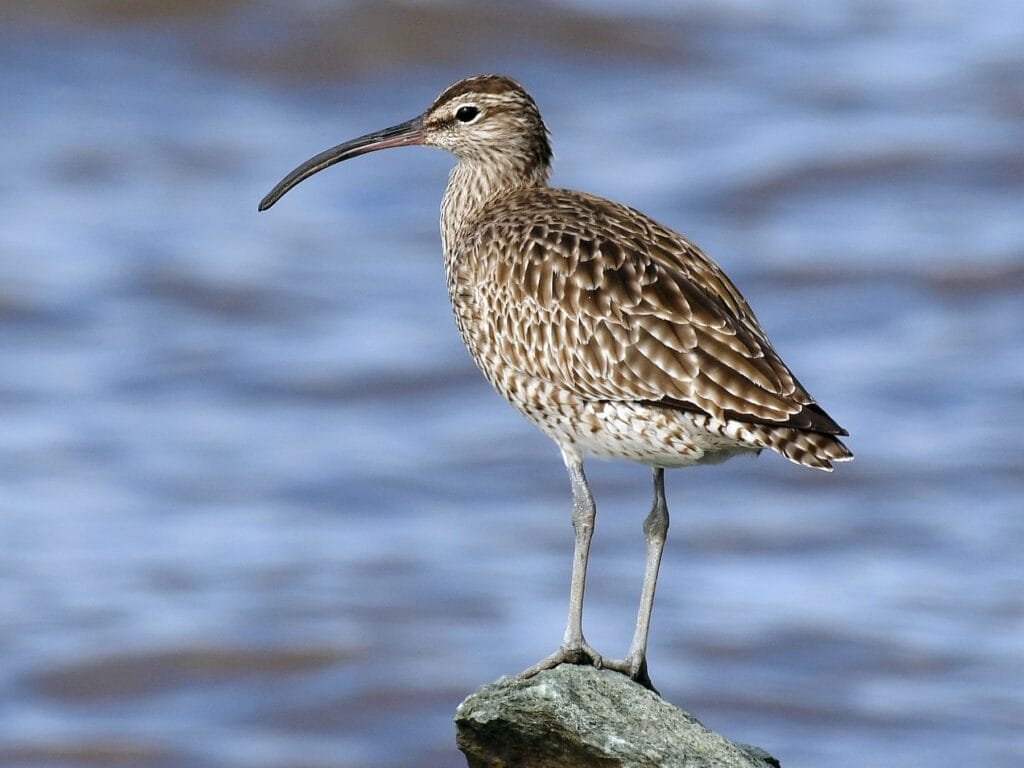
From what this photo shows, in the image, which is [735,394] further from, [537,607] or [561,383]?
[537,607]

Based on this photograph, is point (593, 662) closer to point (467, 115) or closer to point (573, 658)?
point (573, 658)

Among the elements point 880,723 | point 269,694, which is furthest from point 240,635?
point 880,723

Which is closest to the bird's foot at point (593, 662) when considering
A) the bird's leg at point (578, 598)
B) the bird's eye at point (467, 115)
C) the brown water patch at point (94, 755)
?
the bird's leg at point (578, 598)

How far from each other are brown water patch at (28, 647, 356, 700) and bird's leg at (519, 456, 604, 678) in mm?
14645

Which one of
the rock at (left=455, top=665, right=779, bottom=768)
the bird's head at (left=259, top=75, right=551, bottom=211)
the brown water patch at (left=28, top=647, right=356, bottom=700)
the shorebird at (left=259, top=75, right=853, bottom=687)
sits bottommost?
the rock at (left=455, top=665, right=779, bottom=768)

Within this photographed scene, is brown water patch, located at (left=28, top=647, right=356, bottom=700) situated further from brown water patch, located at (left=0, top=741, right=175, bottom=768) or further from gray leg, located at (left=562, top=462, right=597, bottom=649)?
gray leg, located at (left=562, top=462, right=597, bottom=649)

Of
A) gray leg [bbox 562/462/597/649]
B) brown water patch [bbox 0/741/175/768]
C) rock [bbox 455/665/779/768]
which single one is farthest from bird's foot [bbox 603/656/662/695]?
brown water patch [bbox 0/741/175/768]

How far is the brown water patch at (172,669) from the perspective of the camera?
25609 mm

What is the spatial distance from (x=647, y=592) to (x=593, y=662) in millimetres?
490

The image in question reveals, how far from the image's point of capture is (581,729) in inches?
409

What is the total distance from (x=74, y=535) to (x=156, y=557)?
1.16m

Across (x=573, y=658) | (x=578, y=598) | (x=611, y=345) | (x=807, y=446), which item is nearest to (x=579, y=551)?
(x=578, y=598)

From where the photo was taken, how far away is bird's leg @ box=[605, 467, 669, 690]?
37.6 feet

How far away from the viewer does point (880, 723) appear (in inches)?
950
